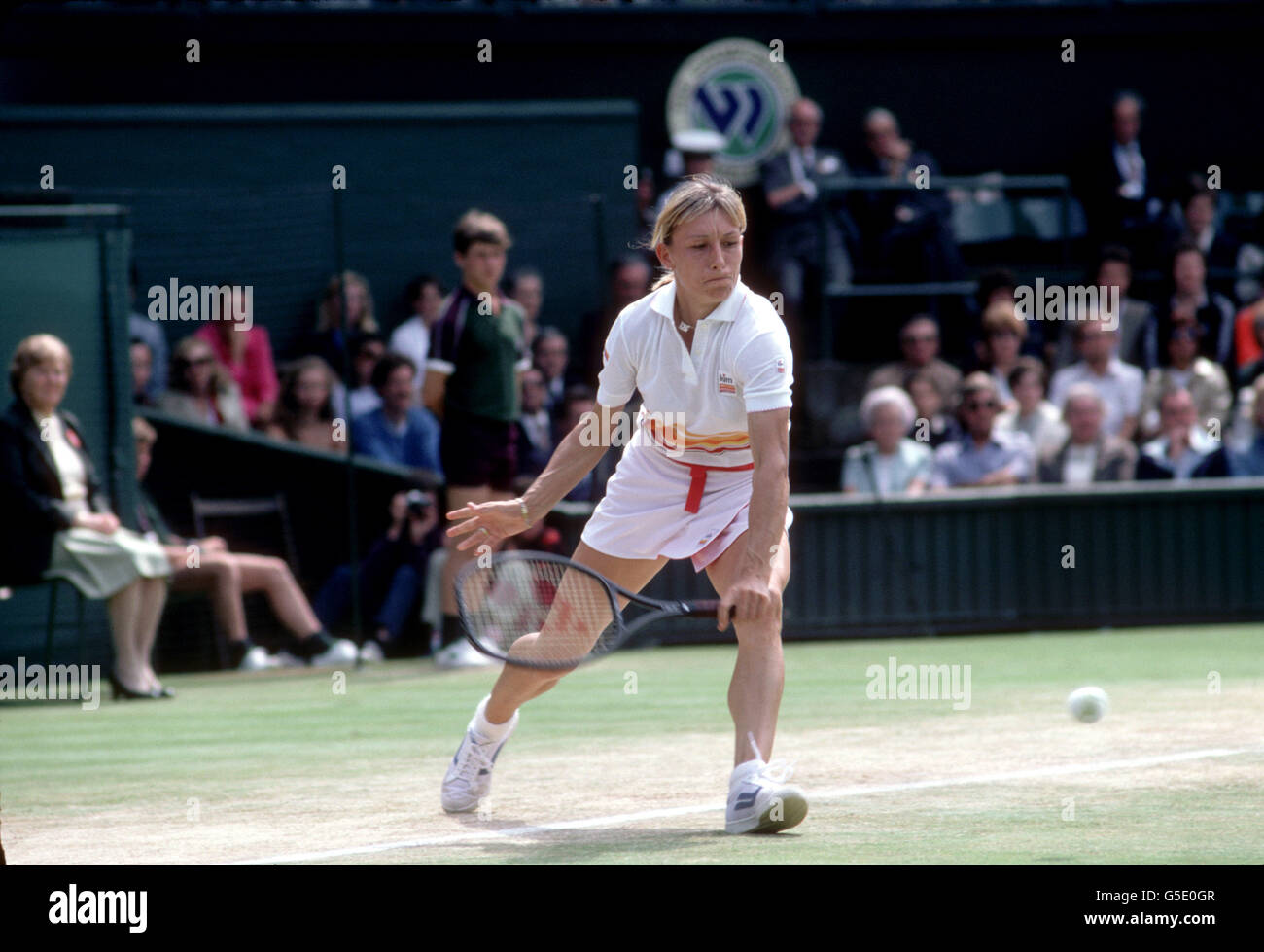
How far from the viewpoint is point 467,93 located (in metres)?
17.4

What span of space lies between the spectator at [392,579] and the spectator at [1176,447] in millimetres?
4908

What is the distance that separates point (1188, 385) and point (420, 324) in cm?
552

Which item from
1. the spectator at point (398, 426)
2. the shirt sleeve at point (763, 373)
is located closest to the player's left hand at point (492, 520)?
the shirt sleeve at point (763, 373)

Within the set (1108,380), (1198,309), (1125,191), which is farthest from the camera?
(1125,191)

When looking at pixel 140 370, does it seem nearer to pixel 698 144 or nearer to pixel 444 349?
pixel 444 349

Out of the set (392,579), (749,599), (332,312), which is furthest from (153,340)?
(749,599)

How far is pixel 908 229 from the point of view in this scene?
15.2m

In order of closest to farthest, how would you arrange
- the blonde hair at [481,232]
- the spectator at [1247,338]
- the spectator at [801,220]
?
the blonde hair at [481,232], the spectator at [1247,338], the spectator at [801,220]

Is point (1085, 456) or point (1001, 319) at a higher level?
point (1001, 319)

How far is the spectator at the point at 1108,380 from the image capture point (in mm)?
14164

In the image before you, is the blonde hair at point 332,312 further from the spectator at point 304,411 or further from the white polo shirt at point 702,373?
the white polo shirt at point 702,373

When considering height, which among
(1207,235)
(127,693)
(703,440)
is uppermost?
(1207,235)

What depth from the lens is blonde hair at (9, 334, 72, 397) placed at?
10.7 meters
